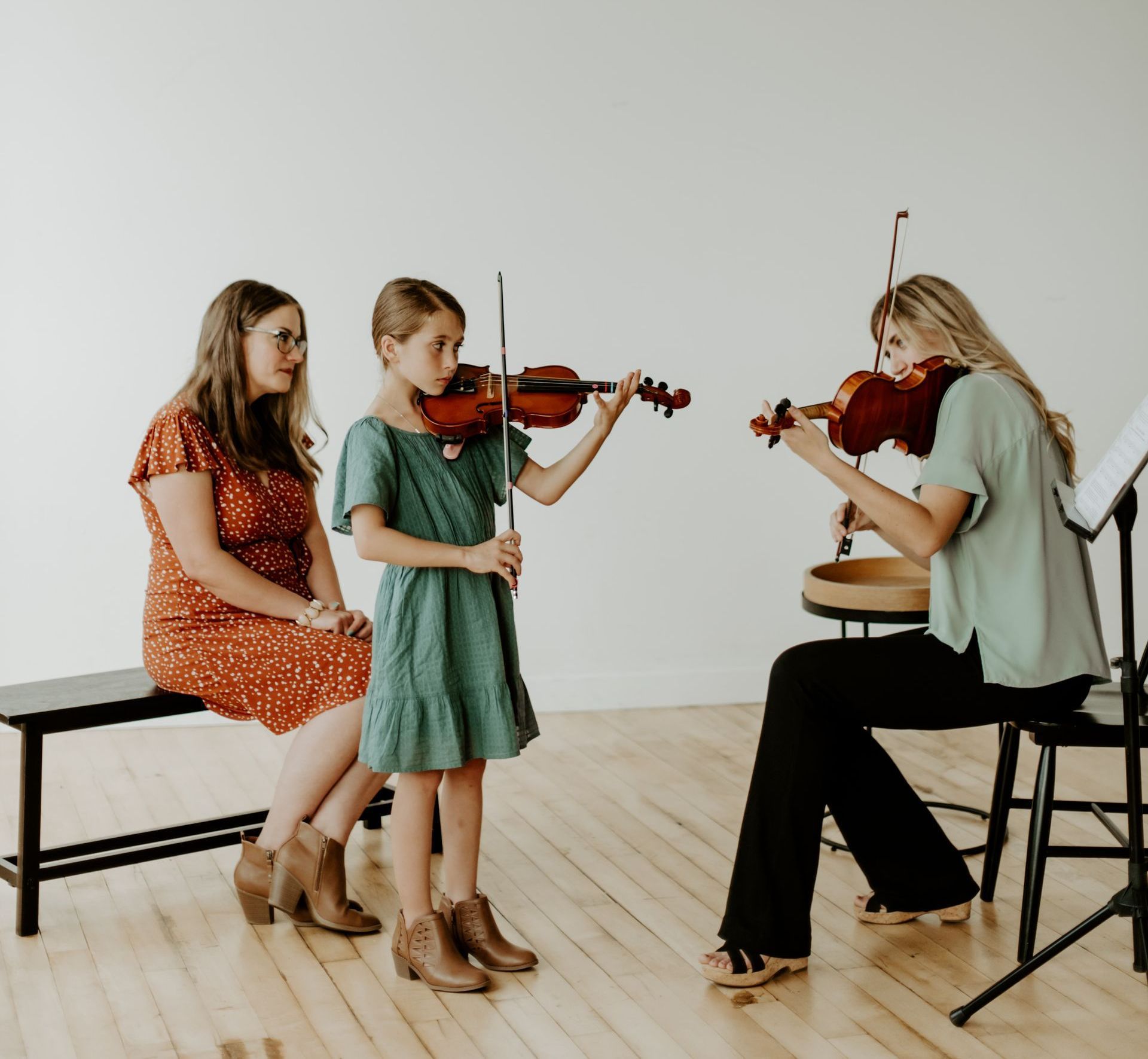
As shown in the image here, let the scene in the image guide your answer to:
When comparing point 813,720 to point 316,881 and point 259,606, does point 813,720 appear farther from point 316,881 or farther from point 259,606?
point 259,606

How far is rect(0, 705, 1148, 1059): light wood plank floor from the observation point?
2.22m

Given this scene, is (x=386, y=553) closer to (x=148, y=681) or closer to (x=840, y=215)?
(x=148, y=681)

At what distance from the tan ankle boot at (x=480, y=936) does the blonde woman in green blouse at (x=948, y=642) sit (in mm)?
341

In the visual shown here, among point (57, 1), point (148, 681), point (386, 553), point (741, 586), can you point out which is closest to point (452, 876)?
point (386, 553)

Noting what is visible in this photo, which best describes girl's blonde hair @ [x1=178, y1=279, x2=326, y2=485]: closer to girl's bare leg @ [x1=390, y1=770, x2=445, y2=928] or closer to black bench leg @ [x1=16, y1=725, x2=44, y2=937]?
black bench leg @ [x1=16, y1=725, x2=44, y2=937]

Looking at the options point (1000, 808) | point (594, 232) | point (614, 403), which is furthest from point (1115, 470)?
point (594, 232)

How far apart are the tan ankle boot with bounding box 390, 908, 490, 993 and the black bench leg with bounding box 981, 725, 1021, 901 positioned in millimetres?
1066

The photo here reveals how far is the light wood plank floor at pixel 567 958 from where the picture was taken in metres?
2.22

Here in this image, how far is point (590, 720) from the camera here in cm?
425

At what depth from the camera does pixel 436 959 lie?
2396 millimetres

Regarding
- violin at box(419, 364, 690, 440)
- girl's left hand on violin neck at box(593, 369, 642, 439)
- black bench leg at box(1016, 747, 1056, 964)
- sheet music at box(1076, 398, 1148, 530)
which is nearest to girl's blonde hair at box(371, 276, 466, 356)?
violin at box(419, 364, 690, 440)

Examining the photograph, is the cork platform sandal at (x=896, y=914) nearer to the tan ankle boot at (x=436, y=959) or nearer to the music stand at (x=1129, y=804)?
the music stand at (x=1129, y=804)

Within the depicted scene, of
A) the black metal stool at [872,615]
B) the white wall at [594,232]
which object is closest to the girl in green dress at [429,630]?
the black metal stool at [872,615]

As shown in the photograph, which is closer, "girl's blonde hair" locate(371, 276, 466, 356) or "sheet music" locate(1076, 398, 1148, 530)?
"sheet music" locate(1076, 398, 1148, 530)
